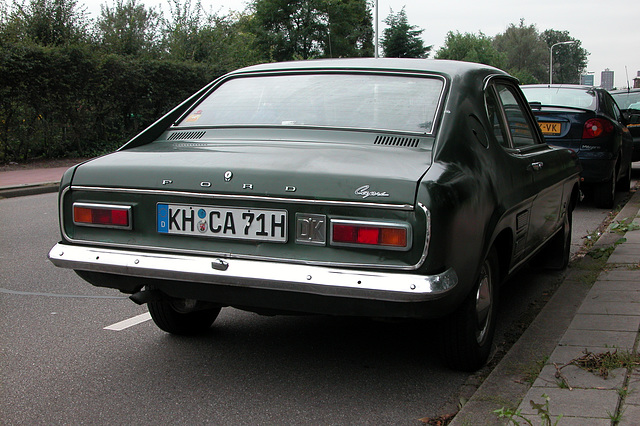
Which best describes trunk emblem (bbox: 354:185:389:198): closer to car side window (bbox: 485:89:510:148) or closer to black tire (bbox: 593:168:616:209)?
car side window (bbox: 485:89:510:148)

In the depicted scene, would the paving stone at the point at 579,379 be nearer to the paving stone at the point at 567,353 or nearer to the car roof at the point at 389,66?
the paving stone at the point at 567,353

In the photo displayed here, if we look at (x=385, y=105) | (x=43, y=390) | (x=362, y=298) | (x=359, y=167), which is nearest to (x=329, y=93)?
(x=385, y=105)

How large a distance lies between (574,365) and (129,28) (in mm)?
23903

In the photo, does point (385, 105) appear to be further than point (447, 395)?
Yes

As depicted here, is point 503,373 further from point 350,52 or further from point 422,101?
point 350,52

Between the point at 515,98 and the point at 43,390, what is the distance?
334 cm

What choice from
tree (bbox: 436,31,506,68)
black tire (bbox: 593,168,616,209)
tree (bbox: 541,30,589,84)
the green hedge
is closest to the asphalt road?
black tire (bbox: 593,168,616,209)

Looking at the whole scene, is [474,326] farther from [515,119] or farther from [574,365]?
[515,119]

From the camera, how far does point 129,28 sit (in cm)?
2511

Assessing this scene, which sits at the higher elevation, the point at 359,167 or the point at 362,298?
the point at 359,167

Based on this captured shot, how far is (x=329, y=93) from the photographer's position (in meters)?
3.99

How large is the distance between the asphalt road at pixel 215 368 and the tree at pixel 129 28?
62.7ft

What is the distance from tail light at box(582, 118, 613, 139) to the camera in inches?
370

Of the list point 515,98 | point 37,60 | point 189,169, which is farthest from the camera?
point 37,60
